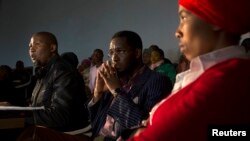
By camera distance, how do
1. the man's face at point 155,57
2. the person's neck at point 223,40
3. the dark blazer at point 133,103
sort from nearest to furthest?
1. the person's neck at point 223,40
2. the dark blazer at point 133,103
3. the man's face at point 155,57

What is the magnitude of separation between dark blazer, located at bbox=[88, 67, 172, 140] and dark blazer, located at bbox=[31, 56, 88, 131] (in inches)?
12.9

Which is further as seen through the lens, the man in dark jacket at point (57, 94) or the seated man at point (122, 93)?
the man in dark jacket at point (57, 94)

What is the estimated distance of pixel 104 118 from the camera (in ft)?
6.16

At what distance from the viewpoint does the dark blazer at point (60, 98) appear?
2209 millimetres

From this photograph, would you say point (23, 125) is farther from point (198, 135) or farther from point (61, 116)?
point (198, 135)

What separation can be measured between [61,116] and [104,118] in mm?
433

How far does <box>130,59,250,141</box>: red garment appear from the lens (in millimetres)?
854

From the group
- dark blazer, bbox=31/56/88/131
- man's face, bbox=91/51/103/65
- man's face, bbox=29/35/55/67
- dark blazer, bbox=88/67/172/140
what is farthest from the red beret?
man's face, bbox=91/51/103/65

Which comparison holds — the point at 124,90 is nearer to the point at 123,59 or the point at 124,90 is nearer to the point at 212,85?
the point at 123,59

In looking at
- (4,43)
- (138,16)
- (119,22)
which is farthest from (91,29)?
(4,43)

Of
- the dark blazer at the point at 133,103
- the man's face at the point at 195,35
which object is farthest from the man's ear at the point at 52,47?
the man's face at the point at 195,35

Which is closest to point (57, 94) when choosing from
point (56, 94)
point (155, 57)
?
point (56, 94)

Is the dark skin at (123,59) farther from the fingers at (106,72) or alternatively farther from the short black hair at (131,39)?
the fingers at (106,72)

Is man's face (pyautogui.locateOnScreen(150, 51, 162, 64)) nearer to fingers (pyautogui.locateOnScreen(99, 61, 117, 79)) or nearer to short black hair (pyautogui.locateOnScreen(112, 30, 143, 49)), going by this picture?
short black hair (pyautogui.locateOnScreen(112, 30, 143, 49))
